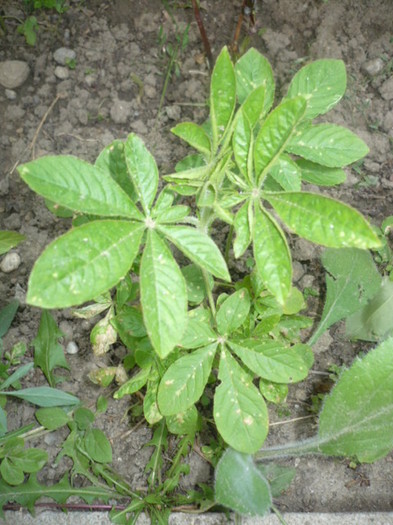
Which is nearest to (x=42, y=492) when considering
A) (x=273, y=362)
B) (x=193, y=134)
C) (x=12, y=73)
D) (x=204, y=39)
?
(x=273, y=362)

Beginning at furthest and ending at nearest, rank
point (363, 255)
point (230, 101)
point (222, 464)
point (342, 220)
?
1. point (363, 255)
2. point (222, 464)
3. point (230, 101)
4. point (342, 220)

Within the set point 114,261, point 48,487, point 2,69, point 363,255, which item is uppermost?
point 114,261

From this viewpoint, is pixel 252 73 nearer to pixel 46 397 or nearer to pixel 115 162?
pixel 115 162

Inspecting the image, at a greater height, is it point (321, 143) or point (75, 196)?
point (321, 143)

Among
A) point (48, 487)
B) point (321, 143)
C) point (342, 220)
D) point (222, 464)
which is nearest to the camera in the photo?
point (342, 220)

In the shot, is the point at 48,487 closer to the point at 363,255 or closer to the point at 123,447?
the point at 123,447

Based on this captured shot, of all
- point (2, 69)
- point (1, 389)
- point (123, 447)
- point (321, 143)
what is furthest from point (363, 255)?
point (2, 69)
